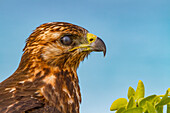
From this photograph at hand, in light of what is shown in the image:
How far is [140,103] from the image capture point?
9.46 feet

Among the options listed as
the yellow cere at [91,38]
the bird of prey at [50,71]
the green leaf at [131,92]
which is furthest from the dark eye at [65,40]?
the green leaf at [131,92]

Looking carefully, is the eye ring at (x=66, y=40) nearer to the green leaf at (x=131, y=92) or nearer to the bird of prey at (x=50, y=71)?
the bird of prey at (x=50, y=71)

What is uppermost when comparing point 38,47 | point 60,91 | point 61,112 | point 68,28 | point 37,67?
point 68,28

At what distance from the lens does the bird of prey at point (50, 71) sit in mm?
3845

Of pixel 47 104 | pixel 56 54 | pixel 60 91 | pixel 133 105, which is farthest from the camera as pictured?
pixel 56 54

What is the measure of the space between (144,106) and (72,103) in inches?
69.2

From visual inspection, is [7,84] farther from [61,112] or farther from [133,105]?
[133,105]

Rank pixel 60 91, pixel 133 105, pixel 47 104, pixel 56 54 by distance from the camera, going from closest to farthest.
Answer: pixel 133 105 → pixel 47 104 → pixel 60 91 → pixel 56 54

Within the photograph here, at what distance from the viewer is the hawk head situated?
15.1 ft

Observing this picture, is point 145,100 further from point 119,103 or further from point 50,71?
point 50,71

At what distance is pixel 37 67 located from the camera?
4461 millimetres

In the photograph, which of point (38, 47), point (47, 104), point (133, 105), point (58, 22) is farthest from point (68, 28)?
point (133, 105)

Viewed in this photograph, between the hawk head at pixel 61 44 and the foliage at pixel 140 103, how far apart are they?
1.79 metres

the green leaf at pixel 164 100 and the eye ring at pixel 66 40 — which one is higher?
the eye ring at pixel 66 40
